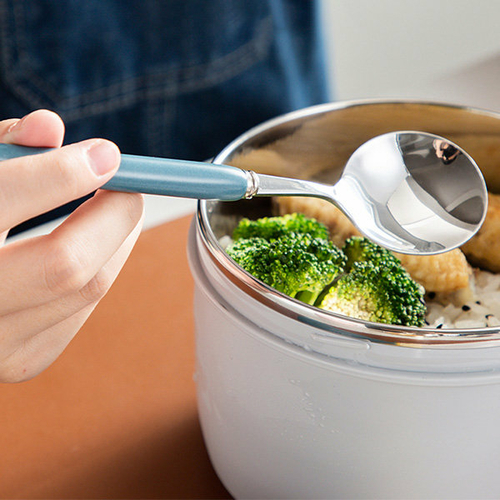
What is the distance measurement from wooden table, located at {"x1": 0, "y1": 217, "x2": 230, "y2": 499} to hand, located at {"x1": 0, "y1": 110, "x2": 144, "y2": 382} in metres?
0.14

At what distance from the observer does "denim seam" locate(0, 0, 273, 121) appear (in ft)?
3.69

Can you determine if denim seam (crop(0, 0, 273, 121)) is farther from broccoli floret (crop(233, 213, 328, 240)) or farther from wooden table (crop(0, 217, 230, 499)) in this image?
broccoli floret (crop(233, 213, 328, 240))

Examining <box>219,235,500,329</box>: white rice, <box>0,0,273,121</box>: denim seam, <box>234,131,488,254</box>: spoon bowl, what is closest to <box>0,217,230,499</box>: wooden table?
<box>219,235,500,329</box>: white rice

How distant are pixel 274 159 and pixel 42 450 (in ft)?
1.37

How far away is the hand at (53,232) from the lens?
42cm

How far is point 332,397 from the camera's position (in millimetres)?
471

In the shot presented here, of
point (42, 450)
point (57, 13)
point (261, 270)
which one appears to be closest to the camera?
point (261, 270)

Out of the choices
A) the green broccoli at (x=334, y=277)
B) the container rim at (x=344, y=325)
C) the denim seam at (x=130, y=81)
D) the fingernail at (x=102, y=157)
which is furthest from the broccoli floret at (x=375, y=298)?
the denim seam at (x=130, y=81)

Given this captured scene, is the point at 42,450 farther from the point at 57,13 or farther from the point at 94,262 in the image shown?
the point at 57,13

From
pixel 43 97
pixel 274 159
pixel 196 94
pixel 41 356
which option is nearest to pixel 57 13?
pixel 43 97

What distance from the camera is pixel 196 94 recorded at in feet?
4.36

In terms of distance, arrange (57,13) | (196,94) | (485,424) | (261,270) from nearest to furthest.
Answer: (485,424), (261,270), (57,13), (196,94)

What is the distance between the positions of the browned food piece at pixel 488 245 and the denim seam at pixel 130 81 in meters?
0.77

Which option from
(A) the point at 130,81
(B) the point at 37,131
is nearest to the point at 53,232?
(B) the point at 37,131
